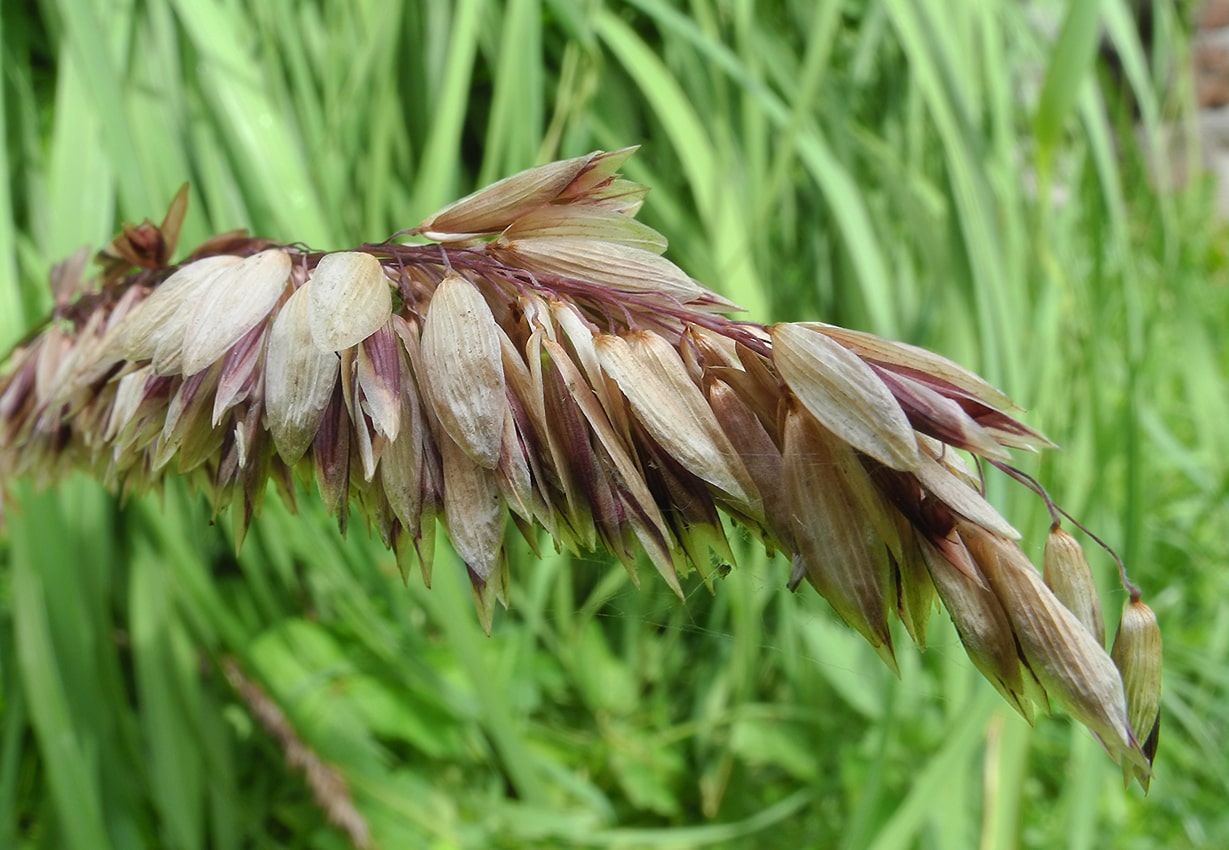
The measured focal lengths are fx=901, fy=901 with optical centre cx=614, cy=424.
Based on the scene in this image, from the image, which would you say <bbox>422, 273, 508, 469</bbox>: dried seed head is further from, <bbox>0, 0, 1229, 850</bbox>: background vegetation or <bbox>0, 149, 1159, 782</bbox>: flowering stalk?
<bbox>0, 0, 1229, 850</bbox>: background vegetation

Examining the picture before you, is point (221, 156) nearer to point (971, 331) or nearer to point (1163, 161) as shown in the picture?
point (971, 331)

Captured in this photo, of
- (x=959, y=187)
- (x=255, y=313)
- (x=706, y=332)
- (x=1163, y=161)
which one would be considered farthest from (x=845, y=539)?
(x=1163, y=161)

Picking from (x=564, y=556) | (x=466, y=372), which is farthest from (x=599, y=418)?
(x=564, y=556)

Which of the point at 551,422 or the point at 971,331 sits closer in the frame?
the point at 551,422

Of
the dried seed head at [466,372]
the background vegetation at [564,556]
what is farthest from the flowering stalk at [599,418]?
the background vegetation at [564,556]

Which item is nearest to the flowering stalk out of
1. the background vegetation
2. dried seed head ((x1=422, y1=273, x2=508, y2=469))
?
dried seed head ((x1=422, y1=273, x2=508, y2=469))

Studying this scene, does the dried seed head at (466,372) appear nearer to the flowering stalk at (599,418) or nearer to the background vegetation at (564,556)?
the flowering stalk at (599,418)
